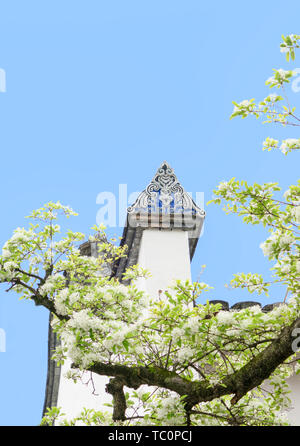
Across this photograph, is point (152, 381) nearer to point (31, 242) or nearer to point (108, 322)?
point (108, 322)

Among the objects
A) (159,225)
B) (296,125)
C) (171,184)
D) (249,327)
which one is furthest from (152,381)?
(171,184)

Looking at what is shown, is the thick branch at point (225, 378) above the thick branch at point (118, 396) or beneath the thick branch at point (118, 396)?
above

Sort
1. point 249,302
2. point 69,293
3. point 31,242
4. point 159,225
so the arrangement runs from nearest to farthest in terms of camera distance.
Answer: point 69,293, point 31,242, point 249,302, point 159,225

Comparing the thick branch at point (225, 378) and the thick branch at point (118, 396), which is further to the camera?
the thick branch at point (118, 396)

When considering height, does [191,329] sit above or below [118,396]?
above

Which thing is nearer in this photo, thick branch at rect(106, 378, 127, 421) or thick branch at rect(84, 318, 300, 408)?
thick branch at rect(84, 318, 300, 408)

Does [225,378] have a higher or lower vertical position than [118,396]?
higher

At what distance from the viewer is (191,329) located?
431 cm

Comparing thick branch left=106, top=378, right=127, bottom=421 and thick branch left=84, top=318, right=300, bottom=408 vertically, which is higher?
thick branch left=84, top=318, right=300, bottom=408

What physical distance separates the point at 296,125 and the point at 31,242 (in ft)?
9.78

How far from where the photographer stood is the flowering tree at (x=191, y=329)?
436cm

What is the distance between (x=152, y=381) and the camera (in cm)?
474

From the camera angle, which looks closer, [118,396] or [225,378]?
[225,378]

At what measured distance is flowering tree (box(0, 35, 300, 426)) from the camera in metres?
4.36
